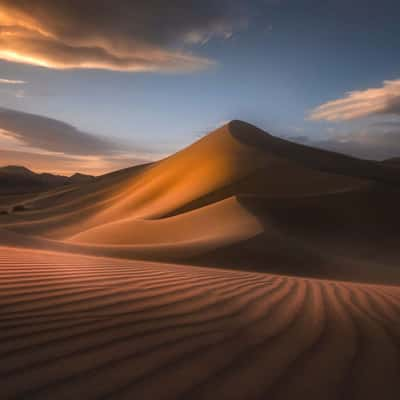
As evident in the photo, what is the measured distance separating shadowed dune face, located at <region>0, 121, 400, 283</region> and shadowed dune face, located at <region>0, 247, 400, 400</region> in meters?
5.75

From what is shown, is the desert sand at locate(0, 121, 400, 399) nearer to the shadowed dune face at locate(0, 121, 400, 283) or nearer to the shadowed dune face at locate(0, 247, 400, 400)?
the shadowed dune face at locate(0, 247, 400, 400)

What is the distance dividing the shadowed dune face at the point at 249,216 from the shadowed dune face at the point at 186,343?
5.75 m

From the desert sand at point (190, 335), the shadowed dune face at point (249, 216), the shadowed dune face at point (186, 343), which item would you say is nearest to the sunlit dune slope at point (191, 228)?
the shadowed dune face at point (249, 216)

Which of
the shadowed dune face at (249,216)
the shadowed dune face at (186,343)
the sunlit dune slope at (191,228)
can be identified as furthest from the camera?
the sunlit dune slope at (191,228)

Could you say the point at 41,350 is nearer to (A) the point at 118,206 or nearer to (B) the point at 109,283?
(B) the point at 109,283

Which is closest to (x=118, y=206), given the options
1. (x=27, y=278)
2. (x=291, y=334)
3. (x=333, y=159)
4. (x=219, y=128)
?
(x=219, y=128)

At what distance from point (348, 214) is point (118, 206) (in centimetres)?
1850

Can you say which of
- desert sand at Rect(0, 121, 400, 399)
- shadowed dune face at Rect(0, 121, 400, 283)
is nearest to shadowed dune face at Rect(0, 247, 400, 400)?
desert sand at Rect(0, 121, 400, 399)

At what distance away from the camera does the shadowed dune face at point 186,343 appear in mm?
1711

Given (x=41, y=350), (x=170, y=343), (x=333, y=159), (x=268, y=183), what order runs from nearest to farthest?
(x=41, y=350) < (x=170, y=343) < (x=268, y=183) < (x=333, y=159)

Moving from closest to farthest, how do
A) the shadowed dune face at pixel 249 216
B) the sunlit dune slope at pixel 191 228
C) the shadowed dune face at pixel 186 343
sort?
the shadowed dune face at pixel 186 343
the shadowed dune face at pixel 249 216
the sunlit dune slope at pixel 191 228

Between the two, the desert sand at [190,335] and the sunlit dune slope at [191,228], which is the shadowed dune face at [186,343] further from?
the sunlit dune slope at [191,228]

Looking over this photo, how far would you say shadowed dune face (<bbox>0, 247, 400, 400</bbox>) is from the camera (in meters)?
1.71

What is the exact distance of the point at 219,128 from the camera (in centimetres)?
3934
